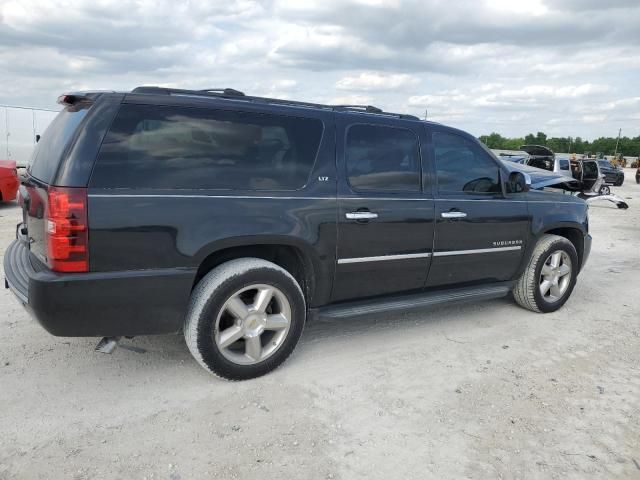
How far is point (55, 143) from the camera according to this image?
315 centimetres

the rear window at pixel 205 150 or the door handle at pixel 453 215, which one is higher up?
the rear window at pixel 205 150

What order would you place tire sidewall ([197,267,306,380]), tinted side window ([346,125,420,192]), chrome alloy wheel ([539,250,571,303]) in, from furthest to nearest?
chrome alloy wheel ([539,250,571,303]) < tinted side window ([346,125,420,192]) < tire sidewall ([197,267,306,380])

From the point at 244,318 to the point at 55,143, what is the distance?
5.11ft

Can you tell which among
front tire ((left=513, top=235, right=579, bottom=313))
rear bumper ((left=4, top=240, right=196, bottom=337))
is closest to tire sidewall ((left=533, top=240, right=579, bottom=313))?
front tire ((left=513, top=235, right=579, bottom=313))

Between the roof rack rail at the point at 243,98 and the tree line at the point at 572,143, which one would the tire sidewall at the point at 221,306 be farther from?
the tree line at the point at 572,143

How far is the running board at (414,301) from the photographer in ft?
12.5

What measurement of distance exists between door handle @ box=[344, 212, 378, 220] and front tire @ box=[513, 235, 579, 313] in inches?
80.3

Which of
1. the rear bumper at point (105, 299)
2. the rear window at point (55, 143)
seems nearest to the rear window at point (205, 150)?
the rear window at point (55, 143)

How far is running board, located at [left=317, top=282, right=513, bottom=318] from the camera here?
3.81 m

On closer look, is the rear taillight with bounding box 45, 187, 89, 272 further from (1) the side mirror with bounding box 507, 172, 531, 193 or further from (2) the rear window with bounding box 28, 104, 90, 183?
(1) the side mirror with bounding box 507, 172, 531, 193

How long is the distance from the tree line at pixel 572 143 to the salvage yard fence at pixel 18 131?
73.2 meters

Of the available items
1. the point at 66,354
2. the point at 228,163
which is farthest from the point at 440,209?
the point at 66,354

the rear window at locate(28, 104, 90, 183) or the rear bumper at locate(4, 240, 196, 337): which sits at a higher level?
the rear window at locate(28, 104, 90, 183)

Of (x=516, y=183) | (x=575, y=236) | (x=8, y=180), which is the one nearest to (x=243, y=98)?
(x=516, y=183)
